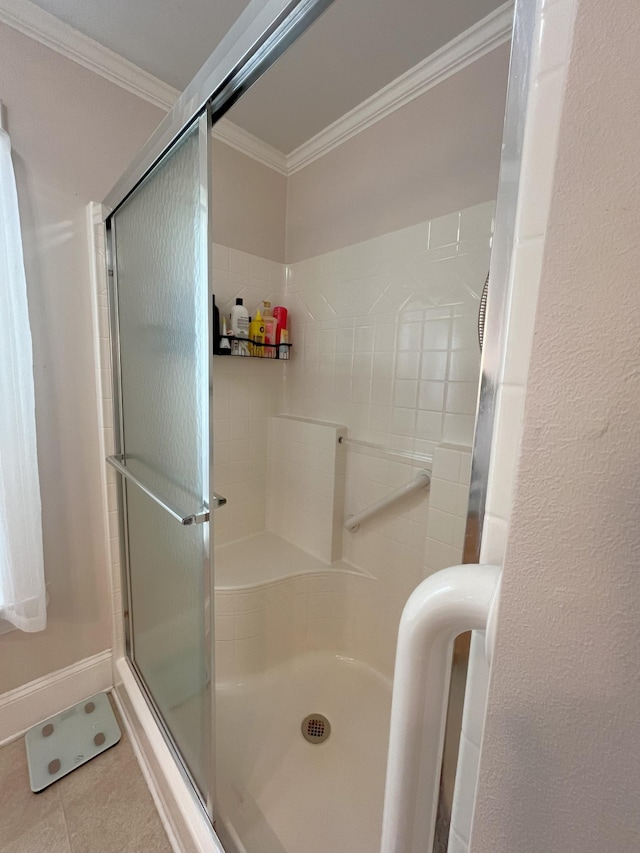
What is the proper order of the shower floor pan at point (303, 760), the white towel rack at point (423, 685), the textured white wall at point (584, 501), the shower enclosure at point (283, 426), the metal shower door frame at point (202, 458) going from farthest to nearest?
the shower floor pan at point (303, 760) → the shower enclosure at point (283, 426) → the metal shower door frame at point (202, 458) → the white towel rack at point (423, 685) → the textured white wall at point (584, 501)

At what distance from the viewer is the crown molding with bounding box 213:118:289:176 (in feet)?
4.94

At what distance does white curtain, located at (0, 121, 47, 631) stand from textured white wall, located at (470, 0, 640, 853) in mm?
1326

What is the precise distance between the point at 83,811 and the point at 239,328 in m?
1.72

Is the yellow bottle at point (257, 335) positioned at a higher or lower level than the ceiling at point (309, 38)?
lower

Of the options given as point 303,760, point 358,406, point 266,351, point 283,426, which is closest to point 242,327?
point 266,351

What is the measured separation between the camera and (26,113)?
1.03 m

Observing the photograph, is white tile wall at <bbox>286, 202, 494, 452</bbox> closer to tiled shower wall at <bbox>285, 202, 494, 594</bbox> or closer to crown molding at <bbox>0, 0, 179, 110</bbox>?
tiled shower wall at <bbox>285, 202, 494, 594</bbox>

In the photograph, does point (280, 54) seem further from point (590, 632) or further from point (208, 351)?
point (590, 632)

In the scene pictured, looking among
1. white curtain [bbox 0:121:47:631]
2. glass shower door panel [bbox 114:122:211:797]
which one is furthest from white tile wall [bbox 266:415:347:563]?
white curtain [bbox 0:121:47:631]

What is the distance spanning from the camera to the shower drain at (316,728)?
120 cm

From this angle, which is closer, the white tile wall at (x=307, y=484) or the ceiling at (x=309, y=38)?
the ceiling at (x=309, y=38)

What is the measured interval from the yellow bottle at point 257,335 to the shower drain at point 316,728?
152 centimetres

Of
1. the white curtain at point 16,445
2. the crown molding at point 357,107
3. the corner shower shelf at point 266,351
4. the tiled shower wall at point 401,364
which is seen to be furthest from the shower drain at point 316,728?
the crown molding at point 357,107

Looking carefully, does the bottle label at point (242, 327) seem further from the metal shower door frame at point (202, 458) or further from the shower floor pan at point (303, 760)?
the shower floor pan at point (303, 760)
